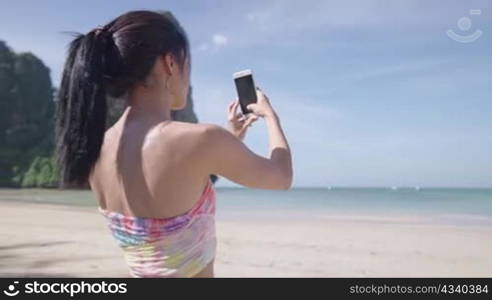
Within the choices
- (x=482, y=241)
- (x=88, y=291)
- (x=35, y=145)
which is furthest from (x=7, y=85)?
(x=88, y=291)

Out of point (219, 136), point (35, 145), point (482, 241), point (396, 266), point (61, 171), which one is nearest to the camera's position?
point (219, 136)

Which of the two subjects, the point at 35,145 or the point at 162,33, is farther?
the point at 35,145

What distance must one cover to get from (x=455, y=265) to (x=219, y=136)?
277 inches

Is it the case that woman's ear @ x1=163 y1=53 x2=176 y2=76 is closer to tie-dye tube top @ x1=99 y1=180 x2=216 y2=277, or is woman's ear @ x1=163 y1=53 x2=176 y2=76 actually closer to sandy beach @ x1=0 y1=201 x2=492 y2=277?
tie-dye tube top @ x1=99 y1=180 x2=216 y2=277

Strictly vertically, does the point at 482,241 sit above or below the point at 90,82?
below

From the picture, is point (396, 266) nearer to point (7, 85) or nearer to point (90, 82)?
point (90, 82)

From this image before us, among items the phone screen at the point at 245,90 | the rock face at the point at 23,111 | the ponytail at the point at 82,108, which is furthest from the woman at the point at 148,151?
the rock face at the point at 23,111

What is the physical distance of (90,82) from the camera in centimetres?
116

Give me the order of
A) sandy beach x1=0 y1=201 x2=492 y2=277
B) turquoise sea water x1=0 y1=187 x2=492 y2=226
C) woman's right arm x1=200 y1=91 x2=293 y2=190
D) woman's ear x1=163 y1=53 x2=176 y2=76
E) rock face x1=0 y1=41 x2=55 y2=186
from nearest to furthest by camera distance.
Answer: woman's right arm x1=200 y1=91 x2=293 y2=190 → woman's ear x1=163 y1=53 x2=176 y2=76 → sandy beach x1=0 y1=201 x2=492 y2=277 → turquoise sea water x1=0 y1=187 x2=492 y2=226 → rock face x1=0 y1=41 x2=55 y2=186

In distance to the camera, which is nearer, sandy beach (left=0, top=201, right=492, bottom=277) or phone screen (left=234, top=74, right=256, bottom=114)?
phone screen (left=234, top=74, right=256, bottom=114)

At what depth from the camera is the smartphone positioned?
148cm

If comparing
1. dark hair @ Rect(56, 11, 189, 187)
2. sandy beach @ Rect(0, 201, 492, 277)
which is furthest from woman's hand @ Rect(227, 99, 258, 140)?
sandy beach @ Rect(0, 201, 492, 277)

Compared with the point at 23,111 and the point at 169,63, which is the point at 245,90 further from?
the point at 23,111

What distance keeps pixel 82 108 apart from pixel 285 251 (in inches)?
273
